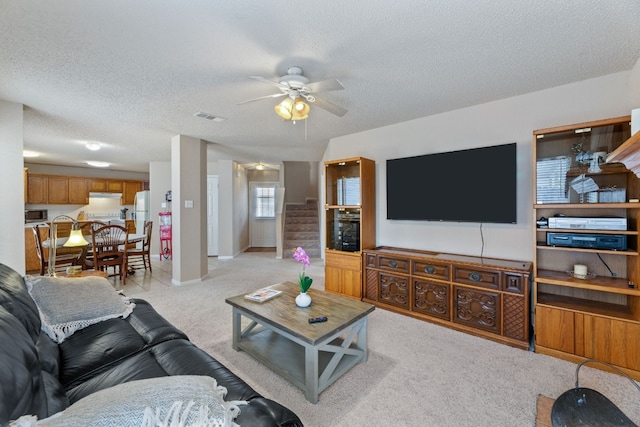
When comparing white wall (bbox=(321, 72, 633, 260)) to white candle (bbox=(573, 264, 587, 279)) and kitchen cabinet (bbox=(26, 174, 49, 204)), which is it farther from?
kitchen cabinet (bbox=(26, 174, 49, 204))

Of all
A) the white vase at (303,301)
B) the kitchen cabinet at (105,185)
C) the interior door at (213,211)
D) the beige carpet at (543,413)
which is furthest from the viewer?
the kitchen cabinet at (105,185)

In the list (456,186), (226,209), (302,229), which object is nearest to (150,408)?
(456,186)

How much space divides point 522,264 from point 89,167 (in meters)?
9.69

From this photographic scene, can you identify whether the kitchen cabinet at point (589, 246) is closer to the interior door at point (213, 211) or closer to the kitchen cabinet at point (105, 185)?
the interior door at point (213, 211)

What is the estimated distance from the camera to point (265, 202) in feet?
28.0

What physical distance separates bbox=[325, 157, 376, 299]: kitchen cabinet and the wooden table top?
1203 mm

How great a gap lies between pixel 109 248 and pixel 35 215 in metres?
3.44

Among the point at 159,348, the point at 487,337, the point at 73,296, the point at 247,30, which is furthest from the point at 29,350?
the point at 487,337

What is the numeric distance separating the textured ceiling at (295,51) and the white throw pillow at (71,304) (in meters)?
1.68

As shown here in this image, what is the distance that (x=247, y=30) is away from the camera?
5.76 ft

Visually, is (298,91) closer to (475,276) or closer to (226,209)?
(475,276)

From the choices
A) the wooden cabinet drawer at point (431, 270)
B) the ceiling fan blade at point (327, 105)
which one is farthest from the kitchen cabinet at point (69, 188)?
the wooden cabinet drawer at point (431, 270)

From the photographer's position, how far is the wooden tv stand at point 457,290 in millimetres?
2447

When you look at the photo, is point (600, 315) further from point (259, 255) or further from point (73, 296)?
point (259, 255)
